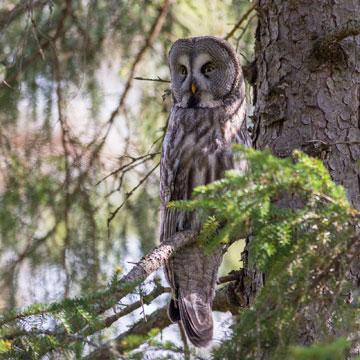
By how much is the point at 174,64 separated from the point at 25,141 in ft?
3.92

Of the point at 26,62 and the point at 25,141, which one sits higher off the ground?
the point at 26,62

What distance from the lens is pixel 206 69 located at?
3240 millimetres

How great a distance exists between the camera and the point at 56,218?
3.68m

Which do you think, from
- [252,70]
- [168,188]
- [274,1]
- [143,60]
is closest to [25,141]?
[143,60]

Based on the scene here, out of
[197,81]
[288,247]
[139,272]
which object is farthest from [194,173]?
[288,247]

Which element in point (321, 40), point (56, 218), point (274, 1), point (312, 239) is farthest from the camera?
point (56, 218)

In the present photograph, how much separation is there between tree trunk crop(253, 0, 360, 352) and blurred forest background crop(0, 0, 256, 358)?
2.23 feet

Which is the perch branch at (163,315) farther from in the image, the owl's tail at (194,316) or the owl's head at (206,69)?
the owl's head at (206,69)

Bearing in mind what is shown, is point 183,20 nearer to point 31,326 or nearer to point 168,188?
point 168,188

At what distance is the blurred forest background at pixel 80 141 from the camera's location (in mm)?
3560

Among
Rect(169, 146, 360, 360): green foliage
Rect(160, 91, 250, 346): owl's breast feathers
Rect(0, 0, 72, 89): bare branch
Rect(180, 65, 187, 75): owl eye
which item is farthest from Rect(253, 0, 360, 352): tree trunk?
Rect(0, 0, 72, 89): bare branch

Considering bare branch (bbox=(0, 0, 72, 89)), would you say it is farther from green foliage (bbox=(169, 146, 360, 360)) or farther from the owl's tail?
green foliage (bbox=(169, 146, 360, 360))

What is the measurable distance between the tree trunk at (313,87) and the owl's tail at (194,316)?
71cm

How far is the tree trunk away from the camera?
260 cm
